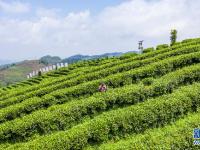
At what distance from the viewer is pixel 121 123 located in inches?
852

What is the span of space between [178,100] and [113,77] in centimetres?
1031

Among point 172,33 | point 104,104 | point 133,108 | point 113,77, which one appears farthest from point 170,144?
point 172,33

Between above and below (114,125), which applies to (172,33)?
above

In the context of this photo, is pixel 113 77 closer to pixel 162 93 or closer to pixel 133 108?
pixel 162 93

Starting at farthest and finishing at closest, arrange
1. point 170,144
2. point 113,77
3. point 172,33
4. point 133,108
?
point 172,33, point 113,77, point 133,108, point 170,144

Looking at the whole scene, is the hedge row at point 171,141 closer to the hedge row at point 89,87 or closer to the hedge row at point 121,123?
the hedge row at point 121,123

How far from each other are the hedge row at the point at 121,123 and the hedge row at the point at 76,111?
2743 millimetres

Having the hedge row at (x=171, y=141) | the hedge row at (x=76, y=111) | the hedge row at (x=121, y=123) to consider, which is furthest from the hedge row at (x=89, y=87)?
the hedge row at (x=171, y=141)

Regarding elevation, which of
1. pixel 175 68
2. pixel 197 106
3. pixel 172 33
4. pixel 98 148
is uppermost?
pixel 172 33

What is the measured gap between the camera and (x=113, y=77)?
32.1 meters

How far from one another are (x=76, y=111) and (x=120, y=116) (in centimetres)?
474

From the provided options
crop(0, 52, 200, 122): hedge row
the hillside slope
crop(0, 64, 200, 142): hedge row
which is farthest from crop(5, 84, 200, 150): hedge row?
crop(0, 52, 200, 122): hedge row

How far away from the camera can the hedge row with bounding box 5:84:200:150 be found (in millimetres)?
20562

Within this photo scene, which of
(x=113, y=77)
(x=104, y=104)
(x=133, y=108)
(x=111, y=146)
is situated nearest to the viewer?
(x=111, y=146)
